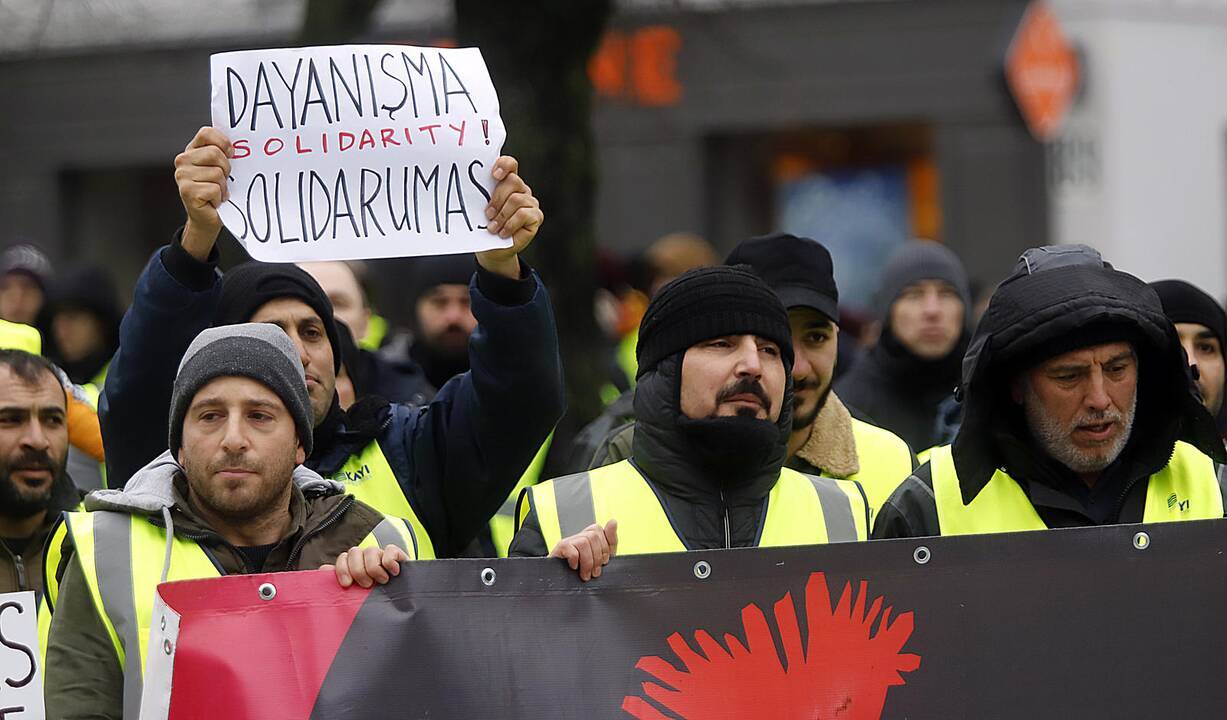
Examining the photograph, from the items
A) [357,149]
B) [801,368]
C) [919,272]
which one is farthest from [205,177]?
[919,272]

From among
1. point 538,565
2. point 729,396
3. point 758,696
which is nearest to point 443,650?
point 538,565

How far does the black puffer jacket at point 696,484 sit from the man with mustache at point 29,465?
4.71ft

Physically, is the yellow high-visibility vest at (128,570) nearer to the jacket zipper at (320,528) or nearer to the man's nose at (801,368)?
the jacket zipper at (320,528)

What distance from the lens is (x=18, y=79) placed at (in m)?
19.0

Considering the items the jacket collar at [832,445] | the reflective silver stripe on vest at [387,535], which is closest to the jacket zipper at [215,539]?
the reflective silver stripe on vest at [387,535]

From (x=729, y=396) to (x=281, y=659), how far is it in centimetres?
117

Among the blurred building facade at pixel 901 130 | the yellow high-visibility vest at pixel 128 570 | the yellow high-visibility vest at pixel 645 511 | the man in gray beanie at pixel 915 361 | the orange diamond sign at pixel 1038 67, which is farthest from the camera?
the blurred building facade at pixel 901 130

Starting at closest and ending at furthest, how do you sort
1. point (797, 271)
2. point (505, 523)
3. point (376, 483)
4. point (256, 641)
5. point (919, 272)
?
point (256, 641) → point (376, 483) → point (797, 271) → point (505, 523) → point (919, 272)

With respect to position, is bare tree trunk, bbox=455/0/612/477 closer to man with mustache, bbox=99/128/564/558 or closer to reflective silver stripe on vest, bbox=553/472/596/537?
man with mustache, bbox=99/128/564/558

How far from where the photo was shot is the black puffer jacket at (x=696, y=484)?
13.3ft

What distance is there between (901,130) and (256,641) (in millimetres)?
15546

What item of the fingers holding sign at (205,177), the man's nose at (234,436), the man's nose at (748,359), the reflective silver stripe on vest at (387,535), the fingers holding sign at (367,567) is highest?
the fingers holding sign at (205,177)

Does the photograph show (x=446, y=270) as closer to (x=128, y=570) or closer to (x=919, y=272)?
Result: (x=919, y=272)

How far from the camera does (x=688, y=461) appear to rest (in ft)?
13.4
